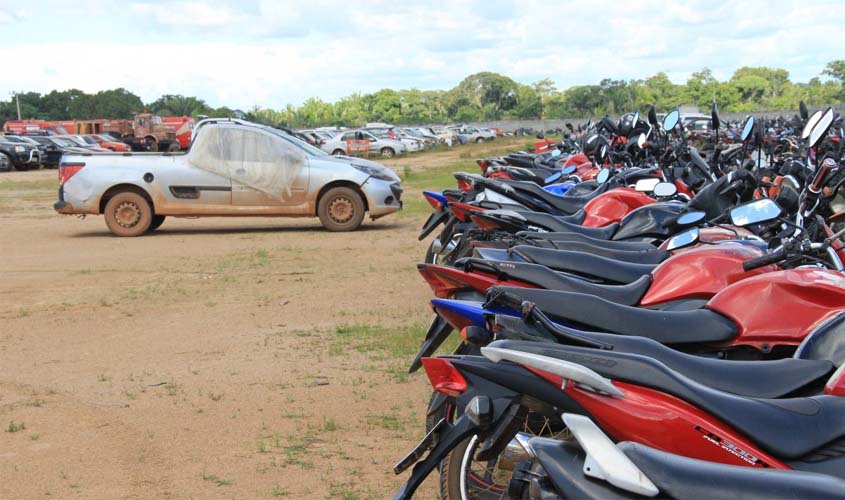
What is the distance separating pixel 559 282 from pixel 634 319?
2.02ft

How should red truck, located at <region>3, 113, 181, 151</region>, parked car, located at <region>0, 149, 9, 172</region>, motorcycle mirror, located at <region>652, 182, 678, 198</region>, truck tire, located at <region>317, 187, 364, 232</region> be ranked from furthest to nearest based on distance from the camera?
red truck, located at <region>3, 113, 181, 151</region> < parked car, located at <region>0, 149, 9, 172</region> < truck tire, located at <region>317, 187, 364, 232</region> < motorcycle mirror, located at <region>652, 182, 678, 198</region>

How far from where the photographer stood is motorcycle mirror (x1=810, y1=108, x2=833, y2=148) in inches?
189

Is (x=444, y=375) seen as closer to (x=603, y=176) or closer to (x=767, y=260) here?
(x=767, y=260)

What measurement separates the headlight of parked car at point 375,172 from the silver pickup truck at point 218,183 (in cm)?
15

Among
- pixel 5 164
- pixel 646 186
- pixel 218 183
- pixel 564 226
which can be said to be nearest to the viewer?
pixel 564 226

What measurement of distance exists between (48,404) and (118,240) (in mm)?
7885

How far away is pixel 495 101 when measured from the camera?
416ft

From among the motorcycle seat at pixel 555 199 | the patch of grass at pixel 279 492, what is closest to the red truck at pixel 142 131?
the motorcycle seat at pixel 555 199

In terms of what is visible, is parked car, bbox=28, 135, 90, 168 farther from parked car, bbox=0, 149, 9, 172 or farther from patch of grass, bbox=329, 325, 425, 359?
patch of grass, bbox=329, 325, 425, 359

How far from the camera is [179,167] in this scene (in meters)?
13.3

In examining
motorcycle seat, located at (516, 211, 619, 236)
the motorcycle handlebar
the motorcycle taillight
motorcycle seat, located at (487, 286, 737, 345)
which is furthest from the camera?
motorcycle seat, located at (516, 211, 619, 236)

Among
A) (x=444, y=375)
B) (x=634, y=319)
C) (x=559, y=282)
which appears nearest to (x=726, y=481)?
(x=444, y=375)

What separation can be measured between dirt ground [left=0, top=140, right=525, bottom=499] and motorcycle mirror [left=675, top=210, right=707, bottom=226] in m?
1.87

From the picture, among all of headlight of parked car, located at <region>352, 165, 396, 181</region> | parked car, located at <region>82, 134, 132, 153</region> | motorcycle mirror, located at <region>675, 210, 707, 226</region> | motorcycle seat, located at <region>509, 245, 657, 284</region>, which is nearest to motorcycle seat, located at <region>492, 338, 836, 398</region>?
motorcycle seat, located at <region>509, 245, 657, 284</region>
